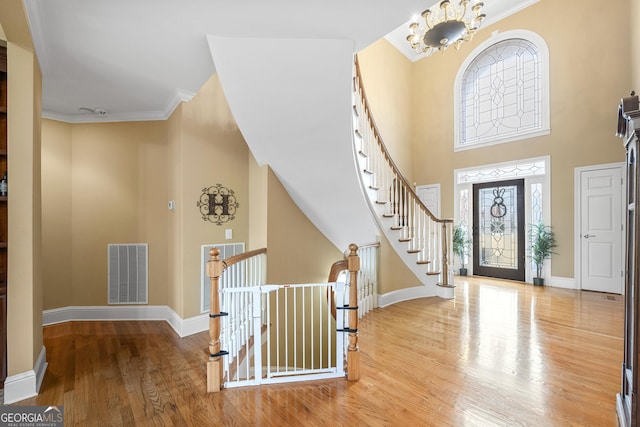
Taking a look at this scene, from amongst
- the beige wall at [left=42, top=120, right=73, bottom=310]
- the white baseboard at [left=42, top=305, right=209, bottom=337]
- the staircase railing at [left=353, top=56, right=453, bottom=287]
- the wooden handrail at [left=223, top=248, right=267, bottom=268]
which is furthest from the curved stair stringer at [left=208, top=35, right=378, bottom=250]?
the beige wall at [left=42, top=120, right=73, bottom=310]

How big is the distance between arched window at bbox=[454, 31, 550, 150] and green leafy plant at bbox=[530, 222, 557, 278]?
1.81 meters

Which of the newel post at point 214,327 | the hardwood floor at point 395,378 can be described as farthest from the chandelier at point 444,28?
the newel post at point 214,327

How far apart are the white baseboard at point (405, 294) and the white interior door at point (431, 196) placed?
8.64 ft

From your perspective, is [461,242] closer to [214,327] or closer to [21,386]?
[214,327]

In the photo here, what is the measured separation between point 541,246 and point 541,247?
0.06ft

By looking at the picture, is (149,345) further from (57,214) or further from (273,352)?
(57,214)

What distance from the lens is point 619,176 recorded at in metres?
4.55

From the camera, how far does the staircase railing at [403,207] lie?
3838 mm

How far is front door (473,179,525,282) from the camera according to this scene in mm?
5672

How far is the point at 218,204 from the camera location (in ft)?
12.2

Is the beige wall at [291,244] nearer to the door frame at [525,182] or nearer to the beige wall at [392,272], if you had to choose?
the beige wall at [392,272]

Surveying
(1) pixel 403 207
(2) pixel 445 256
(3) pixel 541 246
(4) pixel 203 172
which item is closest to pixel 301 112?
(4) pixel 203 172

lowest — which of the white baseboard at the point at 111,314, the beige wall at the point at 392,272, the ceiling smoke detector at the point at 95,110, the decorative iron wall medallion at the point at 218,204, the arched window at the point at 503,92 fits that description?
the white baseboard at the point at 111,314

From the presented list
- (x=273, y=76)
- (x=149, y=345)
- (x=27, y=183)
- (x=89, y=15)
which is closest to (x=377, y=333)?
(x=149, y=345)
